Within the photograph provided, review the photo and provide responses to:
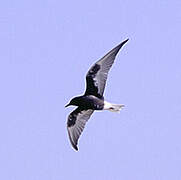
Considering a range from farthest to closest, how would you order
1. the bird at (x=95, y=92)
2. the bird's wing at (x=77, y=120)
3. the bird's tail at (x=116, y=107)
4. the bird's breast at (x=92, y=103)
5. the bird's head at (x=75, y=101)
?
the bird's wing at (x=77, y=120), the bird's head at (x=75, y=101), the bird at (x=95, y=92), the bird's breast at (x=92, y=103), the bird's tail at (x=116, y=107)

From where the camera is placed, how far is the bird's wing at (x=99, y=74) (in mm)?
27391

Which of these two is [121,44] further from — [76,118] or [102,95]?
[76,118]

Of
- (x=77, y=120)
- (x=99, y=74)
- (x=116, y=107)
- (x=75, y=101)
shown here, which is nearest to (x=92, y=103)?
(x=75, y=101)

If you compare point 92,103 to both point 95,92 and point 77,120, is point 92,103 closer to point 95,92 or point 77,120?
point 95,92

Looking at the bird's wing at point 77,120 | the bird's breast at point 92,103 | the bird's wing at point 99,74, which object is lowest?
the bird's wing at point 77,120

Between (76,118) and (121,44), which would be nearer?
(121,44)

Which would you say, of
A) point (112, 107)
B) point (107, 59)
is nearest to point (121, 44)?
point (107, 59)

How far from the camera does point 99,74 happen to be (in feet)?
90.7

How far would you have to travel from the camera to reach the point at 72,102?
27.5m

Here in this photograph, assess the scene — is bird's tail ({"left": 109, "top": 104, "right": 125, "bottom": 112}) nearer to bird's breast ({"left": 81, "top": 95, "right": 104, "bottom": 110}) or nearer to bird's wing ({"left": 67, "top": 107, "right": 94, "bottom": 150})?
bird's breast ({"left": 81, "top": 95, "right": 104, "bottom": 110})

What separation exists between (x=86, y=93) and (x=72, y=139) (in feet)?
6.85

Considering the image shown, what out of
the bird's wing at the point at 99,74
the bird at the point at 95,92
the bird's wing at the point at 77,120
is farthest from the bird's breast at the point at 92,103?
the bird's wing at the point at 77,120

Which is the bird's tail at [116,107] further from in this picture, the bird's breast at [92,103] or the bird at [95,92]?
the bird's breast at [92,103]

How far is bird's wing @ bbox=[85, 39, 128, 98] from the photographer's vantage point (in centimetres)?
2739
